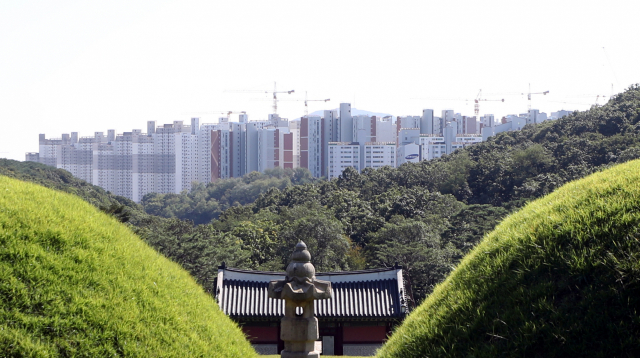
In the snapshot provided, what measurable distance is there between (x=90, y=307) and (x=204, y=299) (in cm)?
139

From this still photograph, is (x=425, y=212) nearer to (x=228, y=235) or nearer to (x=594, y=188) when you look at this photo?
(x=228, y=235)

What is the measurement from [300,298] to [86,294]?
2179 millimetres

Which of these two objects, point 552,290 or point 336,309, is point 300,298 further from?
point 336,309

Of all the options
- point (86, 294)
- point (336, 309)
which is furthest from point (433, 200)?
point (86, 294)

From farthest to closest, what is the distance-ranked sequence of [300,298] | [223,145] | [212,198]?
[223,145]
[212,198]
[300,298]

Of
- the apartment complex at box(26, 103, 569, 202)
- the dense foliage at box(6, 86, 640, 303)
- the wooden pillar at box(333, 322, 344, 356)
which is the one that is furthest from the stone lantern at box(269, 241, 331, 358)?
the apartment complex at box(26, 103, 569, 202)

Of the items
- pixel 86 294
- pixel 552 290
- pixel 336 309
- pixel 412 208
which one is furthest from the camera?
pixel 412 208

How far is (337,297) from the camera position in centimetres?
1207

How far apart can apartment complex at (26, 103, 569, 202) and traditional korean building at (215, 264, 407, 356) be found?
73737 mm

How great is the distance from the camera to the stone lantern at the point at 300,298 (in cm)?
574

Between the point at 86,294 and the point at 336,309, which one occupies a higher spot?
the point at 86,294

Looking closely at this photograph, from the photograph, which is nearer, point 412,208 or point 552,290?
point 552,290

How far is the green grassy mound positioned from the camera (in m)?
3.22

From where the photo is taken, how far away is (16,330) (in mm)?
3861
